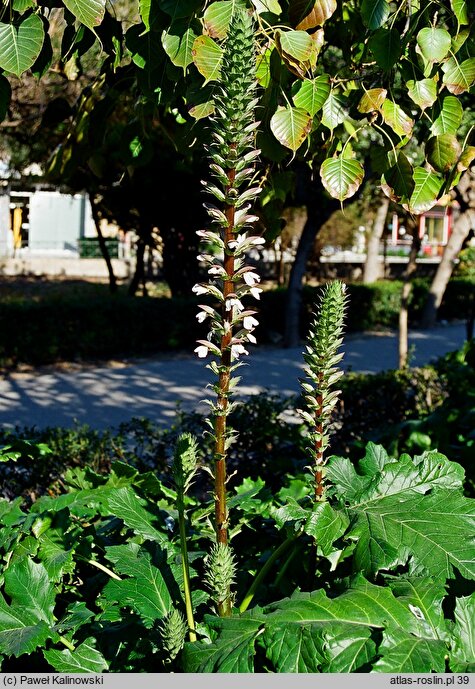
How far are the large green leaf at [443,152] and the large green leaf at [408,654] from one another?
71.4 inches

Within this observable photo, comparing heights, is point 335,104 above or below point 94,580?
above

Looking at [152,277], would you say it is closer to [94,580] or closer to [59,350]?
[59,350]

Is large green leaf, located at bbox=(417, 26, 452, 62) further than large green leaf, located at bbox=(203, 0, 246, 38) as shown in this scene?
Yes

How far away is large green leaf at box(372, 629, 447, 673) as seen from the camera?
6.18 feet

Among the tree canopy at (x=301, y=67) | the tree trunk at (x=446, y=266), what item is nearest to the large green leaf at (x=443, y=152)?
the tree canopy at (x=301, y=67)

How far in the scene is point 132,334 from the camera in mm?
14789

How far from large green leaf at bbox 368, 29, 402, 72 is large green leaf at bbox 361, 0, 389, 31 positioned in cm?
6

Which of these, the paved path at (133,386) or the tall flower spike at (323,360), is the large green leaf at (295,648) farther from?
the paved path at (133,386)

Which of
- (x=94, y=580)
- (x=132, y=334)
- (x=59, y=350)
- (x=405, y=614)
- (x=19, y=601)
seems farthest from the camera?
(x=132, y=334)

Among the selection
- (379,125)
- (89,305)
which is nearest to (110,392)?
(89,305)

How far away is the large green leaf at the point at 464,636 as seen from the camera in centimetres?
202

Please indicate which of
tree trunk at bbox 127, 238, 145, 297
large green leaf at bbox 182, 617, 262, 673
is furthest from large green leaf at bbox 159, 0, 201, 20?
tree trunk at bbox 127, 238, 145, 297

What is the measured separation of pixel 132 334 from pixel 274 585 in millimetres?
12427

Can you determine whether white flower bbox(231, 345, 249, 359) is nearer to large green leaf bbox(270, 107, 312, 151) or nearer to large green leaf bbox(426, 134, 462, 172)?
large green leaf bbox(270, 107, 312, 151)
